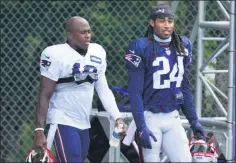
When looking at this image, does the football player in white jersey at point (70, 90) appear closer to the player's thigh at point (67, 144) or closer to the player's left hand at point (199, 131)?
the player's thigh at point (67, 144)

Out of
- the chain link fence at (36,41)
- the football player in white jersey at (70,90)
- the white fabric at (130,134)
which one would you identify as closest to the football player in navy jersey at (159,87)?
the white fabric at (130,134)

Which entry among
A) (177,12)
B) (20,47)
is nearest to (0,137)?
(20,47)

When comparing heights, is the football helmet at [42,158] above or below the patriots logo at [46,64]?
below

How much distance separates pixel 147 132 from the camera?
7836mm

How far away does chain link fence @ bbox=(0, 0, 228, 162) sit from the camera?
10867 millimetres

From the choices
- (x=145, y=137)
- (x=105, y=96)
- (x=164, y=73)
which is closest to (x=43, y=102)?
(x=105, y=96)

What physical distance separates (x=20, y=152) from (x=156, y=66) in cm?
347

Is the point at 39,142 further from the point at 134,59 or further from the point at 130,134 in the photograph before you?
the point at 134,59

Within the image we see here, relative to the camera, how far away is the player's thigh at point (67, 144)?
26.3 feet

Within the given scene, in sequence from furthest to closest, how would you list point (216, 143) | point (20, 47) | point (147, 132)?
point (20, 47) < point (216, 143) < point (147, 132)

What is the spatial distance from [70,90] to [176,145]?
1.01m

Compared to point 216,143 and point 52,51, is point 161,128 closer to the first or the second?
point 52,51

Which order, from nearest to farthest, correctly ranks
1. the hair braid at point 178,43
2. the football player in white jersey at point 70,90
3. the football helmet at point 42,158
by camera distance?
the football helmet at point 42,158
the football player in white jersey at point 70,90
the hair braid at point 178,43

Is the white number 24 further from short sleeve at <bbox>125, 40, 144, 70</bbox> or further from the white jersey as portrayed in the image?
the white jersey
